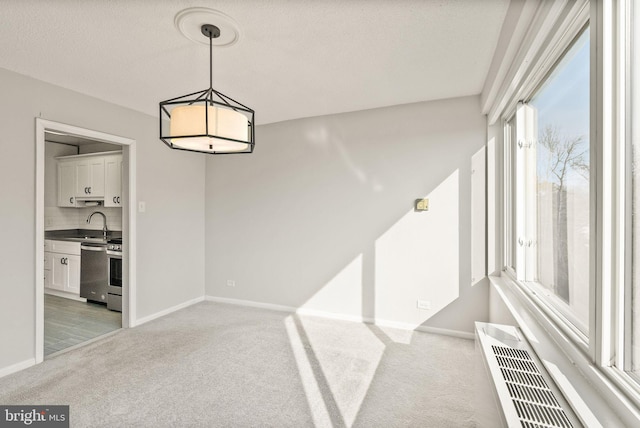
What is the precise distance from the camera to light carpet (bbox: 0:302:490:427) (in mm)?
2031

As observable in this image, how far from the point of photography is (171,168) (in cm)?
413

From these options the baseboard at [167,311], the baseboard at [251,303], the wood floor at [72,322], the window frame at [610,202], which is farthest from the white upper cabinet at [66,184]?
the window frame at [610,202]

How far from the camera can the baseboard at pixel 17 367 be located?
2.52 metres

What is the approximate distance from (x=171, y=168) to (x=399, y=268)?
3.25m

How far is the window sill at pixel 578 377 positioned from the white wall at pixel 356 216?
1447mm

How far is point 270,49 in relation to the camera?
2.31 m

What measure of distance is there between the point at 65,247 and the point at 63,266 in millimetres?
292

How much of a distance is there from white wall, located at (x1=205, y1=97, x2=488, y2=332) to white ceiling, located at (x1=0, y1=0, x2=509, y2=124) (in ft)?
1.66

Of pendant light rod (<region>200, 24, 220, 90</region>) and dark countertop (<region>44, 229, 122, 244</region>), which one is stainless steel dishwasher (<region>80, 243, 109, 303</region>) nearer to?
dark countertop (<region>44, 229, 122, 244</region>)

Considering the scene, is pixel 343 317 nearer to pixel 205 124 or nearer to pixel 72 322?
pixel 205 124

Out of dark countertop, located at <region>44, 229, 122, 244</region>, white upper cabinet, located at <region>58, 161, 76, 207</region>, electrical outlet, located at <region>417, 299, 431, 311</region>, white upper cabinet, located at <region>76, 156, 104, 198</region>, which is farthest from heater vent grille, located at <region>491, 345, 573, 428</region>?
white upper cabinet, located at <region>58, 161, 76, 207</region>

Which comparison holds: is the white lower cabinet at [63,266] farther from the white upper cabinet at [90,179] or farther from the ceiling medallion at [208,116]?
the ceiling medallion at [208,116]

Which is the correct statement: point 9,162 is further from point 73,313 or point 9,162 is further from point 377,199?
point 377,199

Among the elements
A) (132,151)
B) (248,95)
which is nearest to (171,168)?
(132,151)
